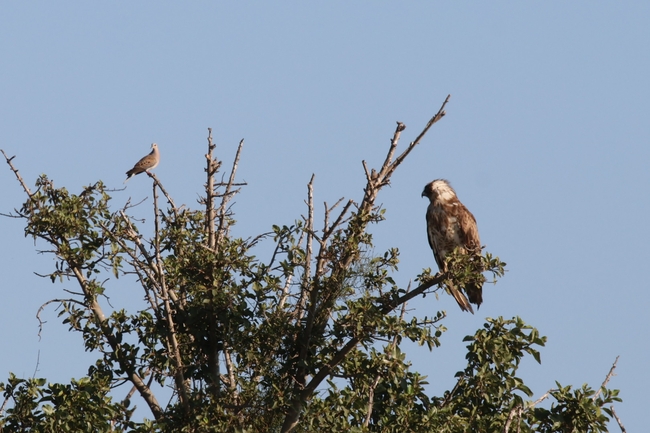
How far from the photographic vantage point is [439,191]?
9938mm

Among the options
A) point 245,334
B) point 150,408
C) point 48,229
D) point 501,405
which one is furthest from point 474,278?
point 48,229

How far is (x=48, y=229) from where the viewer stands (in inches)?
294

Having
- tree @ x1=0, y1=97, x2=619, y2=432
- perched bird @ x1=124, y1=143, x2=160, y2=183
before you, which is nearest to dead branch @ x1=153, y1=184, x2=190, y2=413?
tree @ x1=0, y1=97, x2=619, y2=432

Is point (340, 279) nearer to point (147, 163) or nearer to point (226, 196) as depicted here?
point (226, 196)

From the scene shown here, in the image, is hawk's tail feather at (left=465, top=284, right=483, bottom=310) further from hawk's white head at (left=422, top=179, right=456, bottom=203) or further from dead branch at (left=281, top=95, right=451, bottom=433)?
dead branch at (left=281, top=95, right=451, bottom=433)

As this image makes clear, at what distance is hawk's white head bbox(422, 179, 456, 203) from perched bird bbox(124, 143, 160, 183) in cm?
496

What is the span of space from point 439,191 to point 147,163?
551 cm

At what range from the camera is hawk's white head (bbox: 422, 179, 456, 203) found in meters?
9.86

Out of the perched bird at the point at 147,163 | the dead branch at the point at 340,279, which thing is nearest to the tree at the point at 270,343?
the dead branch at the point at 340,279

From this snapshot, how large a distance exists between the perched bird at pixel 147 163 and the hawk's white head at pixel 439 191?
16.3 feet

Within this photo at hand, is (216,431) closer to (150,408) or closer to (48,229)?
(150,408)

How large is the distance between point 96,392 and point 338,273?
75.3 inches

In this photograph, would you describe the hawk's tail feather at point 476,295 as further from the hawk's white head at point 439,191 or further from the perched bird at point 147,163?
the perched bird at point 147,163

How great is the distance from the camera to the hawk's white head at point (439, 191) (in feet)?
32.3
